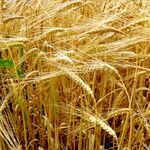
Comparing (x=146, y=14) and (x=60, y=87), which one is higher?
(x=146, y=14)

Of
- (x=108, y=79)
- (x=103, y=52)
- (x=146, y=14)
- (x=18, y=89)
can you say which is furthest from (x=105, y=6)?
(x=18, y=89)

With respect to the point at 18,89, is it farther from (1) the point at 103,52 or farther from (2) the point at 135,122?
(2) the point at 135,122

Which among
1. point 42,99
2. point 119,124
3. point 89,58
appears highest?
point 89,58

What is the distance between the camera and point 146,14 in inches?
50.7

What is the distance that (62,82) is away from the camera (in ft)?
3.82

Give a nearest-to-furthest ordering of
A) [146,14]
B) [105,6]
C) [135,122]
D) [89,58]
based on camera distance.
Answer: [89,58] → [135,122] → [146,14] → [105,6]

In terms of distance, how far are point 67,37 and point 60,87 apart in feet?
0.48

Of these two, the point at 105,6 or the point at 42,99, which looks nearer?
the point at 42,99

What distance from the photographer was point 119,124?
1301 mm

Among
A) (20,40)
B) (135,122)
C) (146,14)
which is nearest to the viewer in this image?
(20,40)

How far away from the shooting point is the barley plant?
101 centimetres

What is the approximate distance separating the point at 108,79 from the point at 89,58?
184 millimetres

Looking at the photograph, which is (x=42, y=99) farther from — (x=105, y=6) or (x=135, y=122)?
(x=105, y=6)

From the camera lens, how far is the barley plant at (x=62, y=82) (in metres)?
1.01
